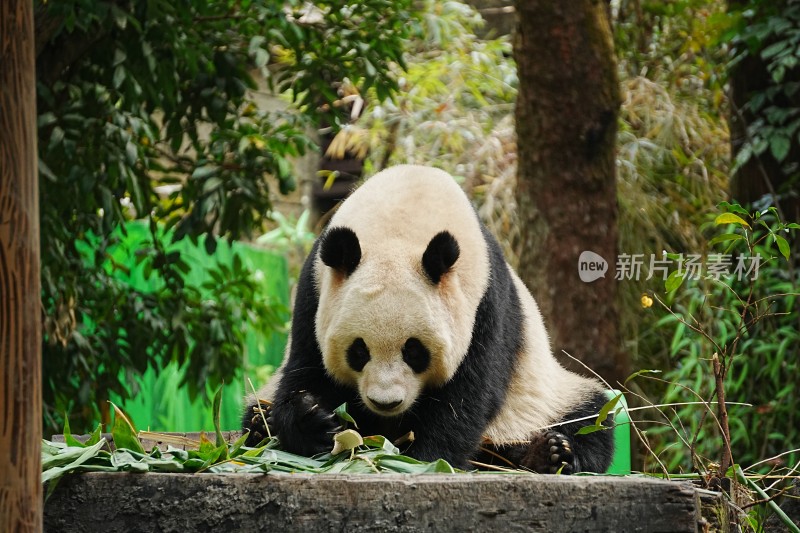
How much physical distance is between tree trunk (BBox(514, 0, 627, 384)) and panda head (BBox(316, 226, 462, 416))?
8.10 feet

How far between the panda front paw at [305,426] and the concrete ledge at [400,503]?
847 mm

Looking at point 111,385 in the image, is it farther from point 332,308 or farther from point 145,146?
point 332,308

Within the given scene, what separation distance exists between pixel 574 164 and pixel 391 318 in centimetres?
282

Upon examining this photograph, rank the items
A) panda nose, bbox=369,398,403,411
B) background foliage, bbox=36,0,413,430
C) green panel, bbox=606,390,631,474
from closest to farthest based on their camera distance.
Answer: panda nose, bbox=369,398,403,411 → green panel, bbox=606,390,631,474 → background foliage, bbox=36,0,413,430

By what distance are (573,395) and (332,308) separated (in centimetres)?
129

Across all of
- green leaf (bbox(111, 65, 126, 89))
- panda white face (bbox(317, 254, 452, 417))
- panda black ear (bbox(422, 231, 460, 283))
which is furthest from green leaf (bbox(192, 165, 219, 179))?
panda black ear (bbox(422, 231, 460, 283))

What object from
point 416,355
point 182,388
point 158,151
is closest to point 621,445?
point 416,355

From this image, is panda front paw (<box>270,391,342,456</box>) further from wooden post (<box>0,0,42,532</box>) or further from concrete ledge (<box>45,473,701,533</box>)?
wooden post (<box>0,0,42,532</box>)

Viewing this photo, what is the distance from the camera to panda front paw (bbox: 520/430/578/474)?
3373 mm

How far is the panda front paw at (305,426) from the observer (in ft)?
9.82

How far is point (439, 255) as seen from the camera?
298cm

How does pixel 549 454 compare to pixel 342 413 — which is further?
pixel 549 454

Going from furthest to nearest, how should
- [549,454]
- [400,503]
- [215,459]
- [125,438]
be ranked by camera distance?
[549,454] → [125,438] → [215,459] → [400,503]

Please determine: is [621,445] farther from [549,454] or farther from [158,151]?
[158,151]
